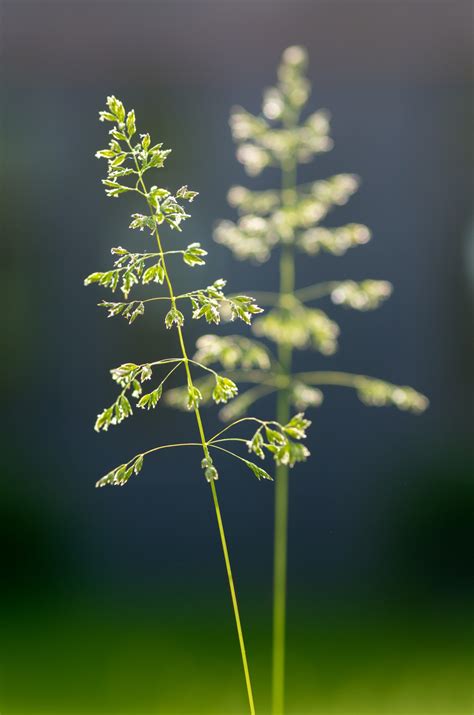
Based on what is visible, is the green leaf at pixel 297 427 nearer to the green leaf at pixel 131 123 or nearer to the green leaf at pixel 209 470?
the green leaf at pixel 209 470

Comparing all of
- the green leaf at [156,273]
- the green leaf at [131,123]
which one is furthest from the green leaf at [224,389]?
the green leaf at [131,123]

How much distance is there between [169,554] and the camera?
12.7 feet

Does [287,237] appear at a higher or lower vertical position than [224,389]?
higher

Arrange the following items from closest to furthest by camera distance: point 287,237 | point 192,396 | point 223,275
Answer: point 192,396 < point 287,237 < point 223,275

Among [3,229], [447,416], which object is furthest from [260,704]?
[3,229]

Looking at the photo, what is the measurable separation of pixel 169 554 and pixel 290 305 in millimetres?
2511

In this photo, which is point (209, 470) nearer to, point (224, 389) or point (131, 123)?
point (224, 389)

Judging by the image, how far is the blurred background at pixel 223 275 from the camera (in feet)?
12.6

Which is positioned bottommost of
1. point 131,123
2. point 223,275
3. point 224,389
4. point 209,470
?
point 209,470

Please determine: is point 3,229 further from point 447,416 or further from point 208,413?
point 447,416

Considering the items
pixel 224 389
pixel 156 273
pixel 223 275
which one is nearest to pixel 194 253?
pixel 156 273

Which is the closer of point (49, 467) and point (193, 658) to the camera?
point (193, 658)

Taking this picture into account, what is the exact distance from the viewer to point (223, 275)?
411cm

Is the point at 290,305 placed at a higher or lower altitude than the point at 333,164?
lower
